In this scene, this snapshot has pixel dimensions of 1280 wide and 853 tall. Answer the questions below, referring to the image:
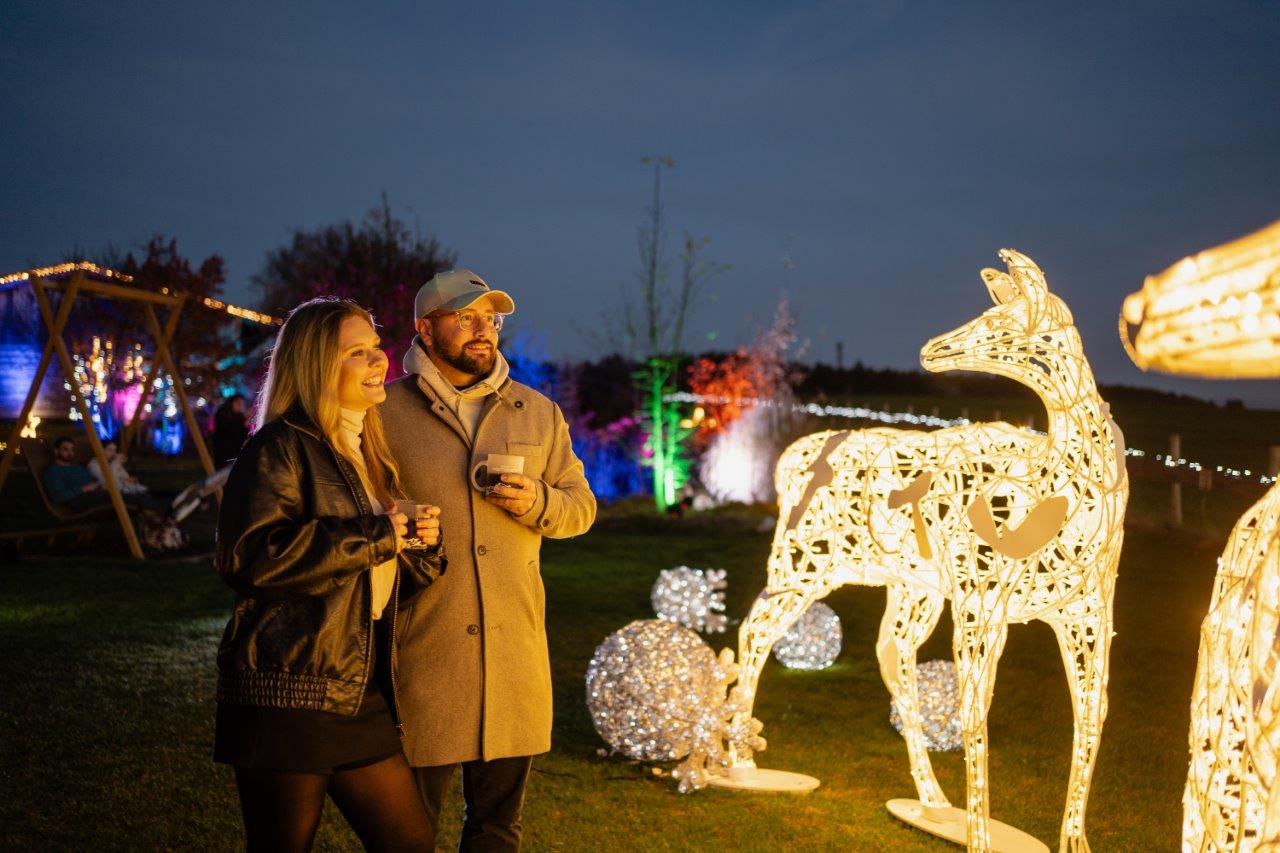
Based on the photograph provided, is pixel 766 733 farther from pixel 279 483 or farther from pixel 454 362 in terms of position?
pixel 279 483

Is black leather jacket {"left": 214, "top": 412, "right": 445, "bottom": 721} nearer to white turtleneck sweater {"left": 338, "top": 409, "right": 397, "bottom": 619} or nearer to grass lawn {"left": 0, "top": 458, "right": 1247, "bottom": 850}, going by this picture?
white turtleneck sweater {"left": 338, "top": 409, "right": 397, "bottom": 619}

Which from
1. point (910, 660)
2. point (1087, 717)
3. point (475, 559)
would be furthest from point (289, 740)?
point (910, 660)

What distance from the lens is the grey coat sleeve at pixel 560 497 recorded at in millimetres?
3191

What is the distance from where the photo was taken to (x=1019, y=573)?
3686mm

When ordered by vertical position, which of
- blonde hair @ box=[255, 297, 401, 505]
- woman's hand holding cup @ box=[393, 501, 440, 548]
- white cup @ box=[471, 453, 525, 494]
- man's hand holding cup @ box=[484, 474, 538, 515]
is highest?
blonde hair @ box=[255, 297, 401, 505]

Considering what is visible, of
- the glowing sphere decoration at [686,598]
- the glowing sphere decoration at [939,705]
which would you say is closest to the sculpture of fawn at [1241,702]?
the glowing sphere decoration at [939,705]

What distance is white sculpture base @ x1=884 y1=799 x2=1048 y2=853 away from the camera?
4238 millimetres

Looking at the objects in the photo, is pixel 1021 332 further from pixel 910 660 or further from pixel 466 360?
pixel 466 360

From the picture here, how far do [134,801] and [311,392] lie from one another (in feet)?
9.25

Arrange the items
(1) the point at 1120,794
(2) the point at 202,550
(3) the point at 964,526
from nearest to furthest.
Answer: (3) the point at 964,526 < (1) the point at 1120,794 < (2) the point at 202,550

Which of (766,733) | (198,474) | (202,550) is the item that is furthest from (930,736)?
(198,474)

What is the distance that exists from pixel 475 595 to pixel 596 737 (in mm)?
3034

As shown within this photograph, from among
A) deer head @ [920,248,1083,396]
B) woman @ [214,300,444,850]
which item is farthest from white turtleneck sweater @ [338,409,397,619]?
deer head @ [920,248,1083,396]

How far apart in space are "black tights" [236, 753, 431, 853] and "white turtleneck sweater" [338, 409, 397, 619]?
0.40 metres
